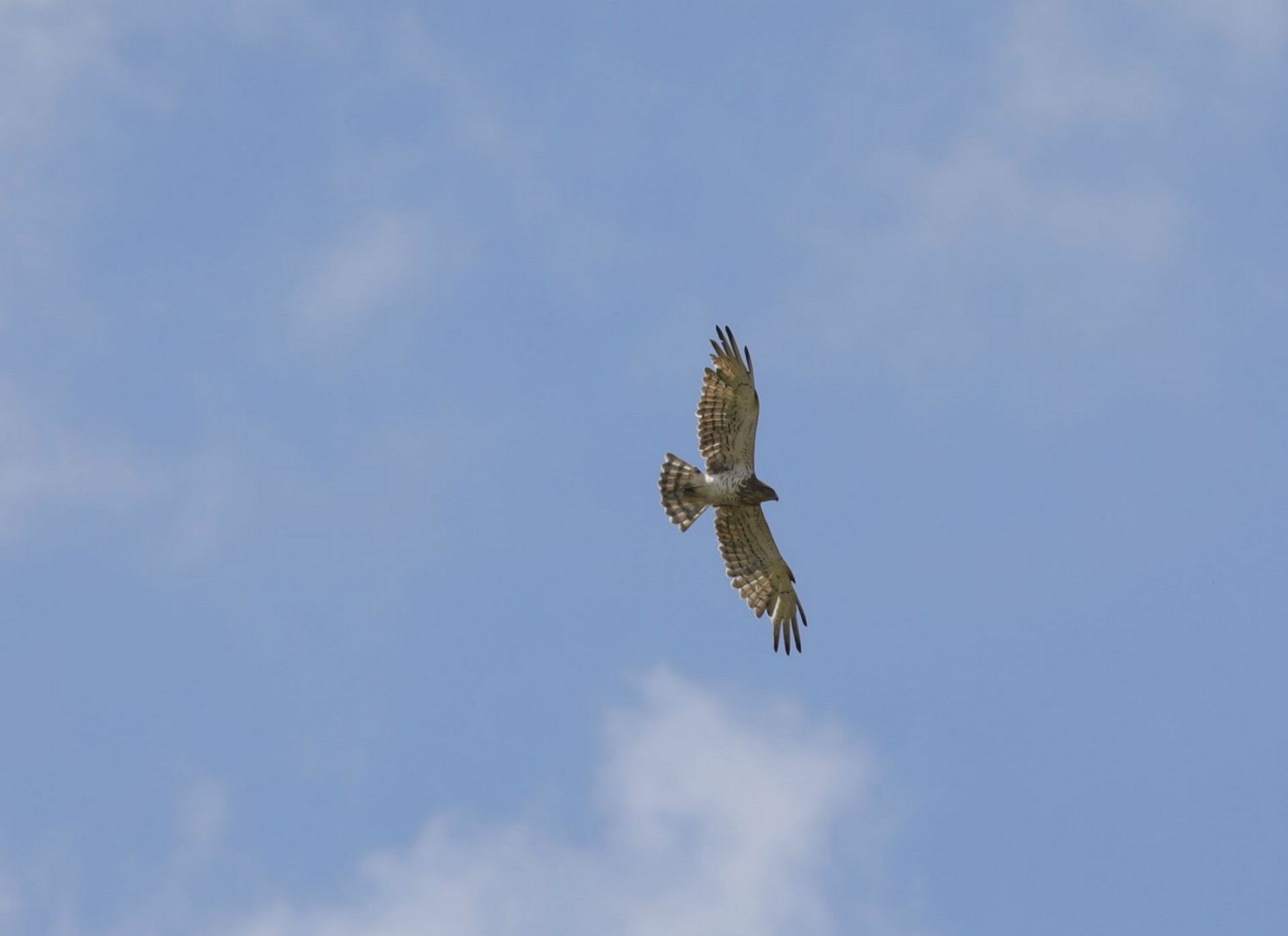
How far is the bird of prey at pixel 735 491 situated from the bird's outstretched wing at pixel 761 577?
1 cm

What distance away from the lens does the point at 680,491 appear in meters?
29.6

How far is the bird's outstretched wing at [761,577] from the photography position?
30.2 metres

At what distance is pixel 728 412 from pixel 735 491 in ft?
4.03

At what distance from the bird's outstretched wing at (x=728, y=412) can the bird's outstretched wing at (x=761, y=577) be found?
1.32m

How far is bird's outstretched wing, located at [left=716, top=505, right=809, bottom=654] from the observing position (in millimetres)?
30219

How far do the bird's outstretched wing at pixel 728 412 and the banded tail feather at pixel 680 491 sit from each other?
34 cm

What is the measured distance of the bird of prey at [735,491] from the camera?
28.6 m

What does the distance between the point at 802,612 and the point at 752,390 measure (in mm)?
→ 3932

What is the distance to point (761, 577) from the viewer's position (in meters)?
30.4

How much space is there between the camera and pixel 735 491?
2928cm

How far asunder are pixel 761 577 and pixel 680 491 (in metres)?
1.98

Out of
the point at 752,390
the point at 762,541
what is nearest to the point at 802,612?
the point at 762,541

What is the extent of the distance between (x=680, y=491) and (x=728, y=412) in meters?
1.55

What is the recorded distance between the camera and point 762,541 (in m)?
30.1
